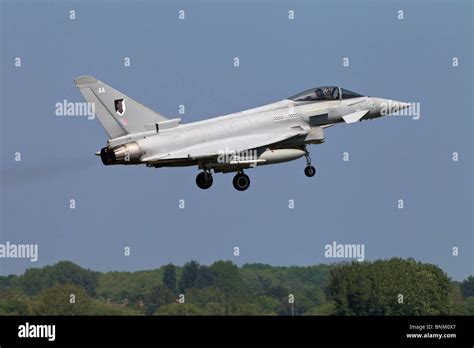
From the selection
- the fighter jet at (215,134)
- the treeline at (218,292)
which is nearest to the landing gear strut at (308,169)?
the fighter jet at (215,134)

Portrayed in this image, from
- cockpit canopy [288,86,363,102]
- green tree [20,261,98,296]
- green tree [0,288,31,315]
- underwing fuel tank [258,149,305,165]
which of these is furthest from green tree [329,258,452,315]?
underwing fuel tank [258,149,305,165]

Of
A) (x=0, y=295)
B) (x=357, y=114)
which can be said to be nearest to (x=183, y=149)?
(x=357, y=114)

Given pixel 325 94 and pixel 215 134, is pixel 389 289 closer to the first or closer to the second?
pixel 325 94

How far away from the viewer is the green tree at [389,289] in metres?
71.1

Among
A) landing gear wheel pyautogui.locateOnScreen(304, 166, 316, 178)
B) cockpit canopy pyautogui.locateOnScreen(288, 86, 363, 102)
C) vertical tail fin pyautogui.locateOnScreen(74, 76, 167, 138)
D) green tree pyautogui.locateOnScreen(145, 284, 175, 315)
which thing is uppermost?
cockpit canopy pyautogui.locateOnScreen(288, 86, 363, 102)

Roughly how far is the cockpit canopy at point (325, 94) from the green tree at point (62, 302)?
1618cm

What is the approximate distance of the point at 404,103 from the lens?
56.0 metres

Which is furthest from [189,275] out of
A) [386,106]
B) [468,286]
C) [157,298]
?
[386,106]

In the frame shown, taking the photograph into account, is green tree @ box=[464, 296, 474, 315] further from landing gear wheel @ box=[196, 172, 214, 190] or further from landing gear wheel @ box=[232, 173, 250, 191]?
landing gear wheel @ box=[196, 172, 214, 190]

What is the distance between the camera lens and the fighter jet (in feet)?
167

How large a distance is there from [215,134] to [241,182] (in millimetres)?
2235

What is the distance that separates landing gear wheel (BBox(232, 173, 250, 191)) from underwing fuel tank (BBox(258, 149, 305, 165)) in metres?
1.11

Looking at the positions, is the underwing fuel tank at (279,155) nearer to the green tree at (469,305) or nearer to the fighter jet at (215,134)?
the fighter jet at (215,134)
